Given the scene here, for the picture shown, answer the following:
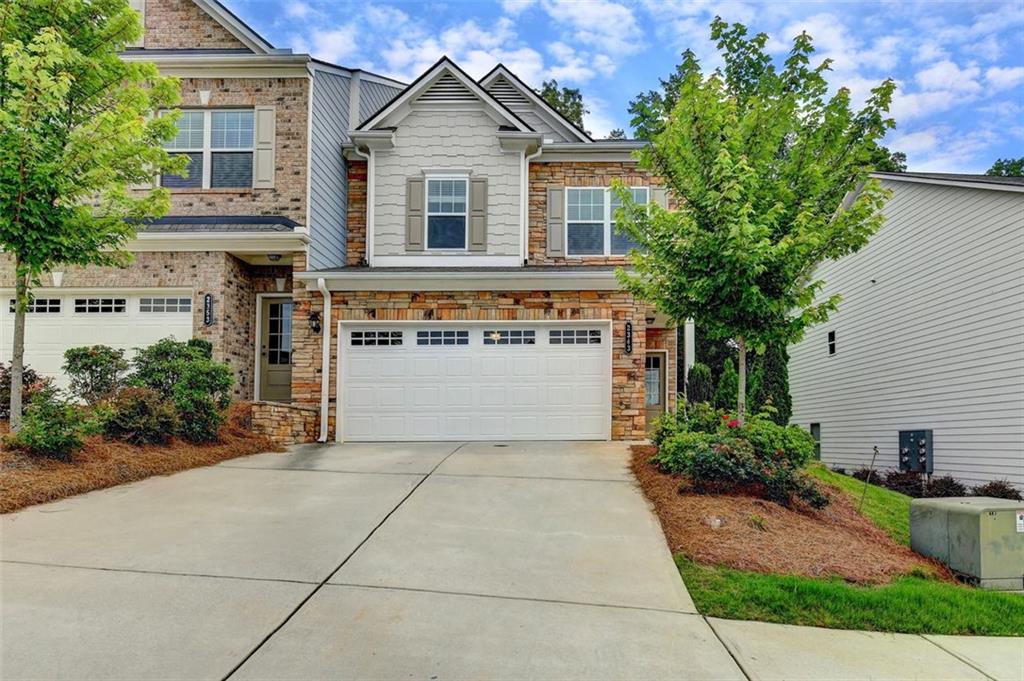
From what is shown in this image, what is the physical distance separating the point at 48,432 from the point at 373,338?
545 centimetres

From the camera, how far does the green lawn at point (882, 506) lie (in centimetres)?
728

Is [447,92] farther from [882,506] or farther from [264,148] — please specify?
[882,506]

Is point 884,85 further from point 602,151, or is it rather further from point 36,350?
point 36,350

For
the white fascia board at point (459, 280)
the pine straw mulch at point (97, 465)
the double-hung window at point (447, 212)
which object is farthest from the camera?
the double-hung window at point (447, 212)

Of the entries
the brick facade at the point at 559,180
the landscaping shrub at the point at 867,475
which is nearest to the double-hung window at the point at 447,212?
the brick facade at the point at 559,180

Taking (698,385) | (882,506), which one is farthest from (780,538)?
(698,385)

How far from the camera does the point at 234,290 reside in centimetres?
1230

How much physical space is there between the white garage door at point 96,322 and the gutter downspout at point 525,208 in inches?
246

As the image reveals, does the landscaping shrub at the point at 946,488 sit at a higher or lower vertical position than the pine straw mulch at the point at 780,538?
lower

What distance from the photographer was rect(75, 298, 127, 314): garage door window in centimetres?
1205

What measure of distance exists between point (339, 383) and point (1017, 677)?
32.7 feet

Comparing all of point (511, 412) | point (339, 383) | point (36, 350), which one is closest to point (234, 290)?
point (339, 383)

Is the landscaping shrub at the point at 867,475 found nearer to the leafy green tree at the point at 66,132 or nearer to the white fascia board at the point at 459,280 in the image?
the white fascia board at the point at 459,280

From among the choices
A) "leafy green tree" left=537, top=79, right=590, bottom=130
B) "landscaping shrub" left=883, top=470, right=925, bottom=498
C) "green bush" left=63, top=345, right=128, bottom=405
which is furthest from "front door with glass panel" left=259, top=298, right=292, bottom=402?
"leafy green tree" left=537, top=79, right=590, bottom=130
